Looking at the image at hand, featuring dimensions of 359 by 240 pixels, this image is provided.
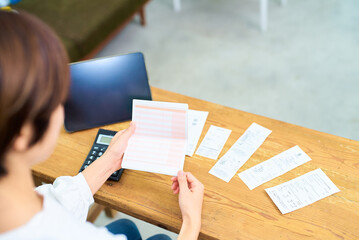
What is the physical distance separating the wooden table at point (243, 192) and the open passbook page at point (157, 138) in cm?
6

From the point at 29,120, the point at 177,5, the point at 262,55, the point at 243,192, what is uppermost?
the point at 29,120

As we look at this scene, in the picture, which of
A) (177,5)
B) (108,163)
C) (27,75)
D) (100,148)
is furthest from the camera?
(177,5)

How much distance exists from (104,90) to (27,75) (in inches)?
27.8

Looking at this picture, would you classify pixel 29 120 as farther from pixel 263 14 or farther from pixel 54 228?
pixel 263 14

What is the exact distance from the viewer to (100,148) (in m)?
1.20

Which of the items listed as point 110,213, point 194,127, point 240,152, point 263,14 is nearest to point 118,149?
point 194,127

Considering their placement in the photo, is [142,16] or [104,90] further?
[142,16]

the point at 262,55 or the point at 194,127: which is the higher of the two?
the point at 194,127

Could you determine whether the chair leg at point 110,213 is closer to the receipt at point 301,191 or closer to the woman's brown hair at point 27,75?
the receipt at point 301,191

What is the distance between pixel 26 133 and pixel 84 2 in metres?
2.30

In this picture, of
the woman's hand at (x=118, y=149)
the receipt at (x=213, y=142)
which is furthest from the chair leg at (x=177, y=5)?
the woman's hand at (x=118, y=149)

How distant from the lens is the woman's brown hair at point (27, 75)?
0.53 metres

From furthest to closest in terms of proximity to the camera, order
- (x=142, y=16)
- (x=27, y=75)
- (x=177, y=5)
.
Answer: (x=177, y=5)
(x=142, y=16)
(x=27, y=75)

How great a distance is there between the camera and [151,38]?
301cm
